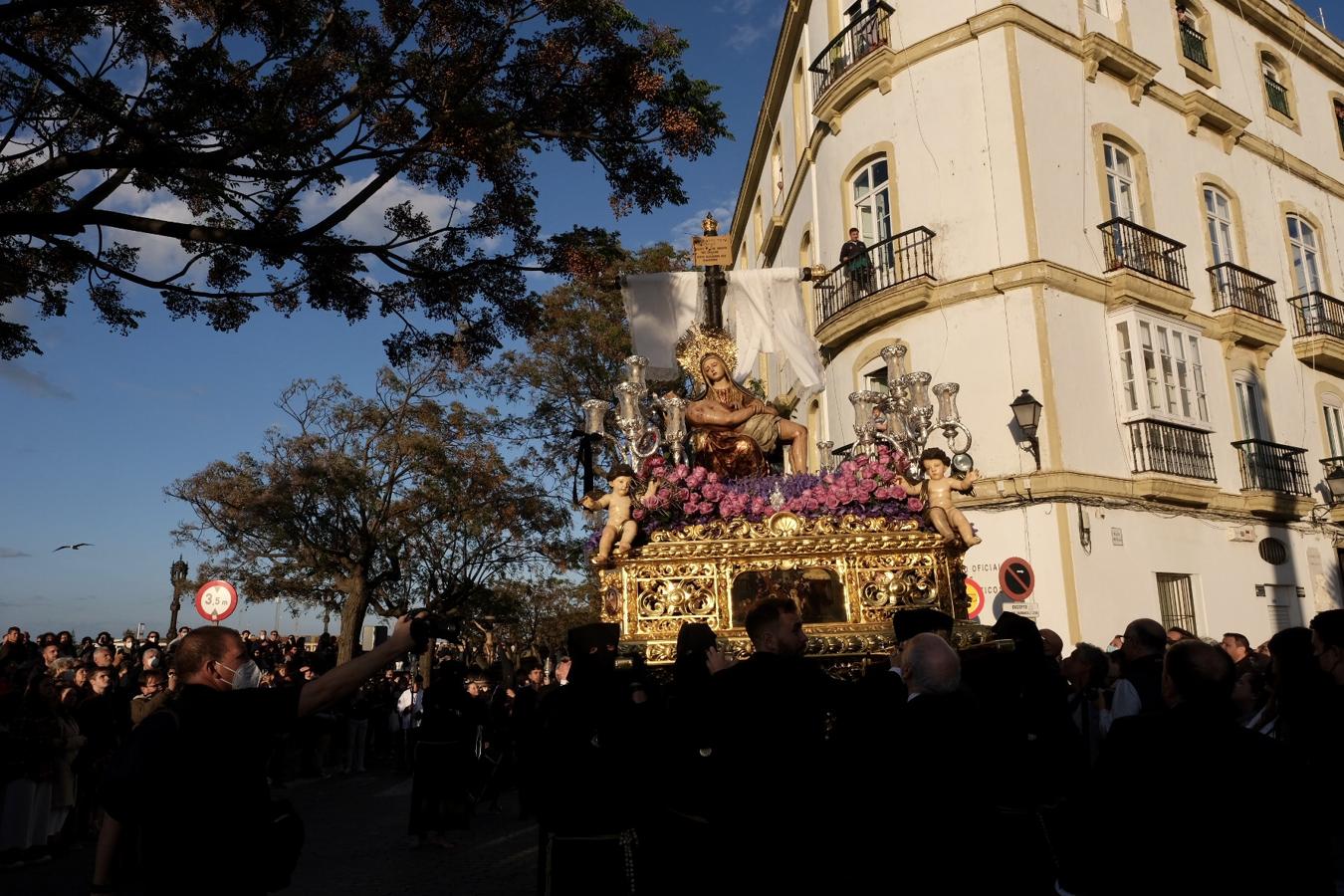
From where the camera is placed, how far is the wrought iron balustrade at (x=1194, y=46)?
20.6 meters

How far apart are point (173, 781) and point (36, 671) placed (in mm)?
8483

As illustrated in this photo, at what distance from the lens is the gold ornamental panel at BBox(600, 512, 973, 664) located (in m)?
7.06

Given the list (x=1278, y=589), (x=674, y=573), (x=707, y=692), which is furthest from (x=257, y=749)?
(x=1278, y=589)

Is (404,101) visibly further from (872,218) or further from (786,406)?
(872,218)

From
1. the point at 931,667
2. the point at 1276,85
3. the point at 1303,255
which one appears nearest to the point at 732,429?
the point at 931,667

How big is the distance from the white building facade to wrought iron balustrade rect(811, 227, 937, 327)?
63 millimetres

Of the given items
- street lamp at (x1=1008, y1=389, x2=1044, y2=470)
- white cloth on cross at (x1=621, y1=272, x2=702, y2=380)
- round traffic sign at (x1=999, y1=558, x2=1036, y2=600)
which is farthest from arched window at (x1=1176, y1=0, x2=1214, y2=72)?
Result: white cloth on cross at (x1=621, y1=272, x2=702, y2=380)

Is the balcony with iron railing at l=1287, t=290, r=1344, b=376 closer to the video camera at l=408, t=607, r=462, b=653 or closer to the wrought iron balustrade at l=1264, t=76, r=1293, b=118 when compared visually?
the wrought iron balustrade at l=1264, t=76, r=1293, b=118

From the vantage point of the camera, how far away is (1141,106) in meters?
19.0

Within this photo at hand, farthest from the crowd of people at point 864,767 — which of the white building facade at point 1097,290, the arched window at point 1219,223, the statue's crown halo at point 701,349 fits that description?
the arched window at point 1219,223

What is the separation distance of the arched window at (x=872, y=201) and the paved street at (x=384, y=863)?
1353cm

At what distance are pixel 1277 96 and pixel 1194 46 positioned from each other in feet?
12.3

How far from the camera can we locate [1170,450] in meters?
16.8

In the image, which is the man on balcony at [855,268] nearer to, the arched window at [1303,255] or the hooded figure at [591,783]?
the arched window at [1303,255]
